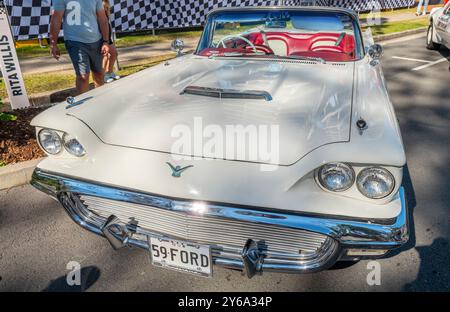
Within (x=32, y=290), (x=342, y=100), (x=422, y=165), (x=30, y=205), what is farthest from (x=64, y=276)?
(x=422, y=165)

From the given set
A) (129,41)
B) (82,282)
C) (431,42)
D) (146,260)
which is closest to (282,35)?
(146,260)

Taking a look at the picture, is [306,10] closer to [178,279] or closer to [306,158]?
[306,158]

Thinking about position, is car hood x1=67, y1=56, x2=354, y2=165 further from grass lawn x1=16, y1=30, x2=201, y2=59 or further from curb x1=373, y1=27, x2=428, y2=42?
curb x1=373, y1=27, x2=428, y2=42

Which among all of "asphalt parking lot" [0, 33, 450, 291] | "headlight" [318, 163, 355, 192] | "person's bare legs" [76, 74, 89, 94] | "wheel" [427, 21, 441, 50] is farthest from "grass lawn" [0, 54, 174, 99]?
"wheel" [427, 21, 441, 50]

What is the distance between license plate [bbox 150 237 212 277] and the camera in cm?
172

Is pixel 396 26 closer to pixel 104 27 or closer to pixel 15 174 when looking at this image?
pixel 104 27

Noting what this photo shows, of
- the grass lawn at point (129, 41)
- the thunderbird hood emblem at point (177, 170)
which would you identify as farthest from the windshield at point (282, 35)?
the grass lawn at point (129, 41)

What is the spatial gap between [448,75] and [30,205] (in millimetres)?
6558

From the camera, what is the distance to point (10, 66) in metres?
3.96

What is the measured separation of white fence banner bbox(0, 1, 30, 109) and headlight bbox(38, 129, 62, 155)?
96.0 inches

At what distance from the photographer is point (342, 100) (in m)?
2.10

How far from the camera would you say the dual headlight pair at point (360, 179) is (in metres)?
1.60

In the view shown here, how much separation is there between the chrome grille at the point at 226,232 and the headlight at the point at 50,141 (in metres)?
0.44

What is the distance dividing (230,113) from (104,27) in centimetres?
283
